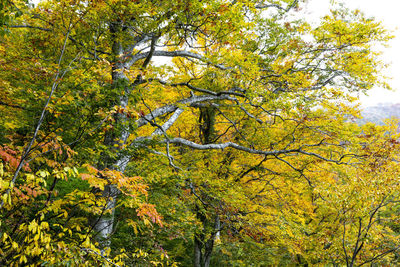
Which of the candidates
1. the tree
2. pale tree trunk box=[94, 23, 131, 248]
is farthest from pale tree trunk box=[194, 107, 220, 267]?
pale tree trunk box=[94, 23, 131, 248]

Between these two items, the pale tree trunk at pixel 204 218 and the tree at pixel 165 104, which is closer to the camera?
the tree at pixel 165 104

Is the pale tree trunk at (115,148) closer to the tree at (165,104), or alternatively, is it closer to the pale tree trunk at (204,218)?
the tree at (165,104)

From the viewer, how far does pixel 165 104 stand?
7887mm

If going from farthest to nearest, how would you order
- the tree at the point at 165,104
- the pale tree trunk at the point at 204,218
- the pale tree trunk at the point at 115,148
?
the pale tree trunk at the point at 204,218 < the pale tree trunk at the point at 115,148 < the tree at the point at 165,104

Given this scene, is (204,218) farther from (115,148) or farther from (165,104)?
(115,148)

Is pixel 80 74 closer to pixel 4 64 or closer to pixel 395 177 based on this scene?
pixel 4 64

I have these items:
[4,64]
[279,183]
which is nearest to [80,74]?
[4,64]

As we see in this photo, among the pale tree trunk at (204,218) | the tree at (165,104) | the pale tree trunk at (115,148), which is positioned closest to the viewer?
the tree at (165,104)

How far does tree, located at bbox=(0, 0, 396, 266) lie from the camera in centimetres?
324

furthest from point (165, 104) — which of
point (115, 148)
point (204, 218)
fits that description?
point (204, 218)

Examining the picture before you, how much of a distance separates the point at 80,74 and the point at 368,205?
21.4 feet

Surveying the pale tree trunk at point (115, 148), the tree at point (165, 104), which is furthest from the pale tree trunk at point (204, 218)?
the pale tree trunk at point (115, 148)

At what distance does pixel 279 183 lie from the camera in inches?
389

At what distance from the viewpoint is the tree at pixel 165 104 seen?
3242mm
